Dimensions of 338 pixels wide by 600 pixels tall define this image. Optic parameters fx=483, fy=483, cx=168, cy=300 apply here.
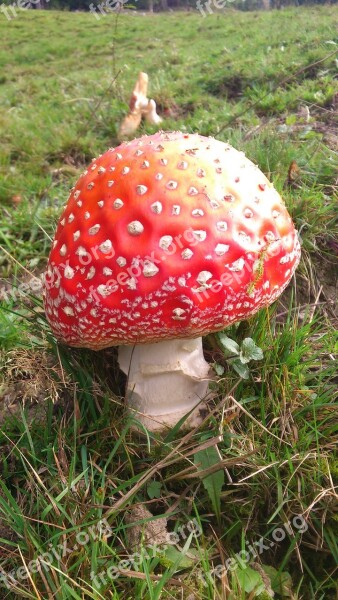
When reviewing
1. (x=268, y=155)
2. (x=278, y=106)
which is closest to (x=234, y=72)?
(x=278, y=106)

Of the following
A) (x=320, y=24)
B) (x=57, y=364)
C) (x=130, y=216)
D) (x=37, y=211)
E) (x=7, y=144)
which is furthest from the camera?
(x=320, y=24)

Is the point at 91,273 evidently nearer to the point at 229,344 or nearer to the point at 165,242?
the point at 165,242

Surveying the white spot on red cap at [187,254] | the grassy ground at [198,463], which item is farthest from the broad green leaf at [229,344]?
the white spot on red cap at [187,254]

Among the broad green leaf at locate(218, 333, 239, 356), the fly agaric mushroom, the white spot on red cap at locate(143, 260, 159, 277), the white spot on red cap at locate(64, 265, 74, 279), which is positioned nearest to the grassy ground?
the broad green leaf at locate(218, 333, 239, 356)

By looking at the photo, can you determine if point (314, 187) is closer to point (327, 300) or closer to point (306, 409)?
point (327, 300)

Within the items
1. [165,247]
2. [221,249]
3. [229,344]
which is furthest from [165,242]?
[229,344]

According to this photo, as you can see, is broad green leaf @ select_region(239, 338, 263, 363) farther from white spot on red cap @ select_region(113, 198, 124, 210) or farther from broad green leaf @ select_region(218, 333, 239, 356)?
white spot on red cap @ select_region(113, 198, 124, 210)

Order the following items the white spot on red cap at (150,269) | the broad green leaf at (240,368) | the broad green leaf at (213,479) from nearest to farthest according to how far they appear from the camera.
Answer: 1. the white spot on red cap at (150,269)
2. the broad green leaf at (213,479)
3. the broad green leaf at (240,368)

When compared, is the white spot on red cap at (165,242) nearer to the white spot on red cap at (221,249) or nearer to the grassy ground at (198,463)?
the white spot on red cap at (221,249)
